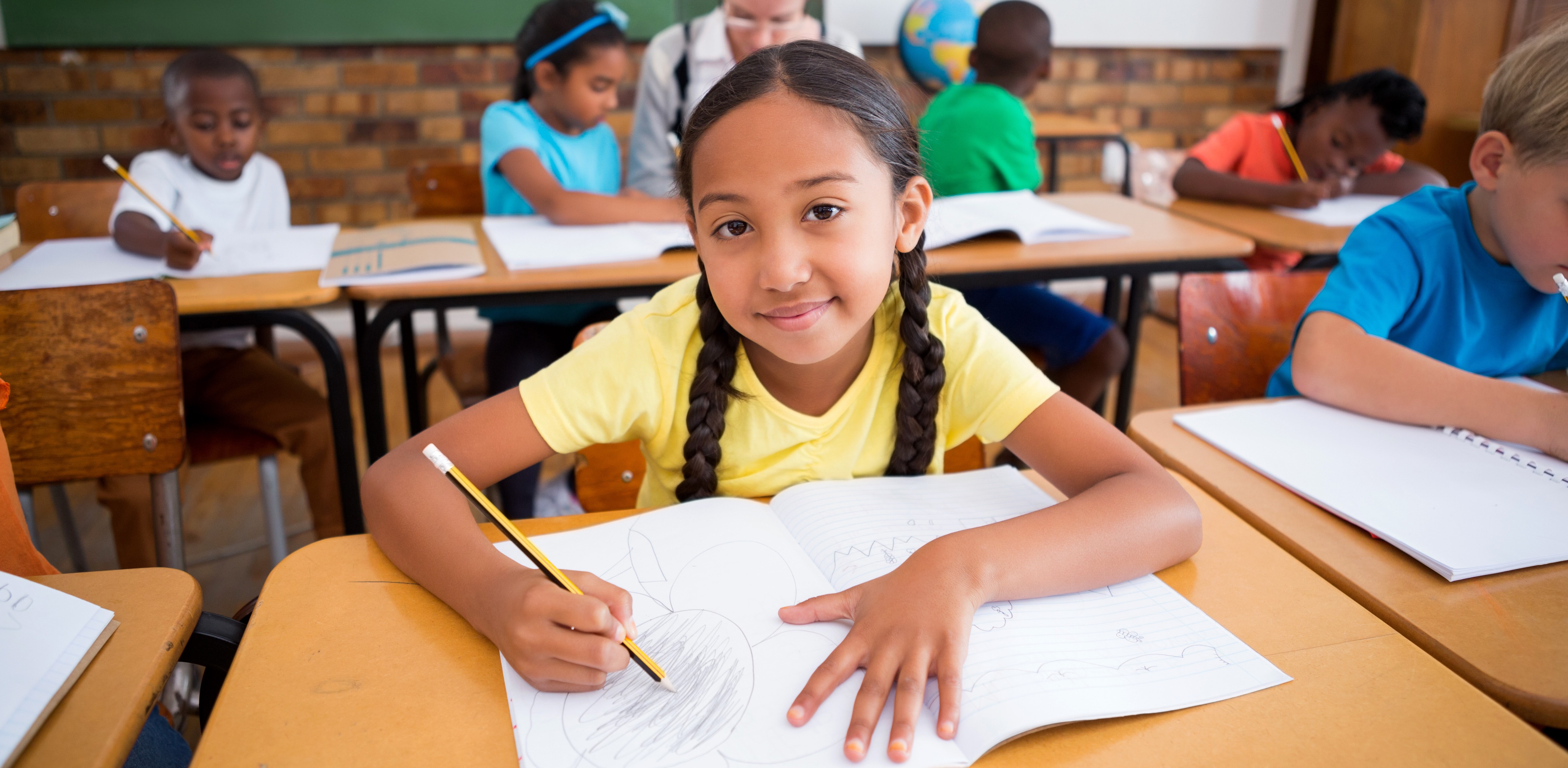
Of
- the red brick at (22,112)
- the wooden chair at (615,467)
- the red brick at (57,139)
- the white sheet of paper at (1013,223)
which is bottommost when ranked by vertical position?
the wooden chair at (615,467)

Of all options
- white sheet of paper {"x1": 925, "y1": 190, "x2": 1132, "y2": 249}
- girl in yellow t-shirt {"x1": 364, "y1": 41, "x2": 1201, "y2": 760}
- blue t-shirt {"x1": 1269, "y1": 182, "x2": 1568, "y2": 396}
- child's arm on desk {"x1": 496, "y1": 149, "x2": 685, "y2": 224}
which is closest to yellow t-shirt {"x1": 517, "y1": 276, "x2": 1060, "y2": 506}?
girl in yellow t-shirt {"x1": 364, "y1": 41, "x2": 1201, "y2": 760}

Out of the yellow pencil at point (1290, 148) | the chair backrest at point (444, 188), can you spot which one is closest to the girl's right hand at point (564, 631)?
the chair backrest at point (444, 188)

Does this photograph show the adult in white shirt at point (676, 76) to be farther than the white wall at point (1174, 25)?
No

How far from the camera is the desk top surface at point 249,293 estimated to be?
4.98 feet

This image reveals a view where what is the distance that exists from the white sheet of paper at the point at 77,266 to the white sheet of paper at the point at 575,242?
23.2 inches

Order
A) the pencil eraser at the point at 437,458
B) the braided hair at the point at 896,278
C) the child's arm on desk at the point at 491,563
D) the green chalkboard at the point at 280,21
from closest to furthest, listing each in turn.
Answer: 1. the pencil eraser at the point at 437,458
2. the child's arm on desk at the point at 491,563
3. the braided hair at the point at 896,278
4. the green chalkboard at the point at 280,21

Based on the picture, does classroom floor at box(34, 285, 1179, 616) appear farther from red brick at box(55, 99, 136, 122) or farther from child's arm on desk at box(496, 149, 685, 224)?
red brick at box(55, 99, 136, 122)

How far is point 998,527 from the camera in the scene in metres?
0.73

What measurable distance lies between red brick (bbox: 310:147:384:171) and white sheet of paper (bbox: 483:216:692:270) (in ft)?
5.31

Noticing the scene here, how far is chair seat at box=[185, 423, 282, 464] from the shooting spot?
1.64 meters

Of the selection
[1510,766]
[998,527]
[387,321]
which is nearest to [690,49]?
[387,321]

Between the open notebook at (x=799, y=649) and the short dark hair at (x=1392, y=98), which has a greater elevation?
the short dark hair at (x=1392, y=98)

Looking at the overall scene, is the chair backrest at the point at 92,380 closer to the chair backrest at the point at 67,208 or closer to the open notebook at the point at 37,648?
the open notebook at the point at 37,648

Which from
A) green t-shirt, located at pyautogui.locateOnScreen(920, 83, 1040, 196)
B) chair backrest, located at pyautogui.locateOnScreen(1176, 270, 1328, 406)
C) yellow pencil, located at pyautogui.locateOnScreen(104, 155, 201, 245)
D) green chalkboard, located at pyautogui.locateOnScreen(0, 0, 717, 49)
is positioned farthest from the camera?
green chalkboard, located at pyautogui.locateOnScreen(0, 0, 717, 49)
